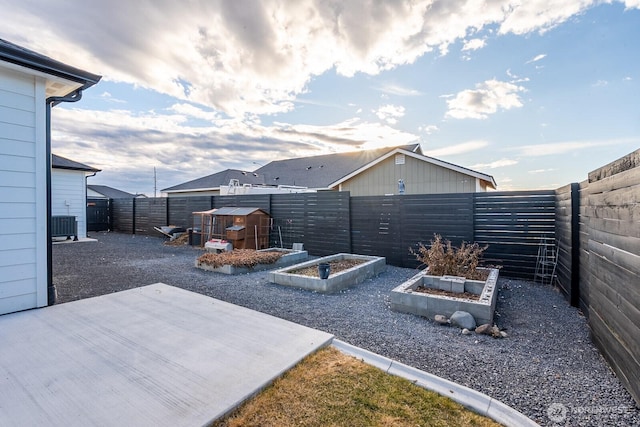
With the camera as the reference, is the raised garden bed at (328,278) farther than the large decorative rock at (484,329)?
Yes

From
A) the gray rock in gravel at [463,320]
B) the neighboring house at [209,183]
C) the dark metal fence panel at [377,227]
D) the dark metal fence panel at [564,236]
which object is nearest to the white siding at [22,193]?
the gray rock in gravel at [463,320]

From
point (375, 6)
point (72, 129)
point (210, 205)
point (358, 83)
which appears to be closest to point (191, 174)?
point (72, 129)

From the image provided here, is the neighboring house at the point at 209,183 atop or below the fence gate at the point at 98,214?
atop

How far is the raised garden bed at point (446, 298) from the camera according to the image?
358 cm

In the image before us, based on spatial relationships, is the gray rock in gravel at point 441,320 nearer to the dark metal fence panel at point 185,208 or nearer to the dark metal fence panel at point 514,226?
the dark metal fence panel at point 514,226

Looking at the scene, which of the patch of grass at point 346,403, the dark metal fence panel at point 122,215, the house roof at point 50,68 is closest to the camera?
the patch of grass at point 346,403

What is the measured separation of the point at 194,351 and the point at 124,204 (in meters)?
15.7

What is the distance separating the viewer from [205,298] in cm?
429

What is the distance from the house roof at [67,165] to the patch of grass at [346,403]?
14.3 metres

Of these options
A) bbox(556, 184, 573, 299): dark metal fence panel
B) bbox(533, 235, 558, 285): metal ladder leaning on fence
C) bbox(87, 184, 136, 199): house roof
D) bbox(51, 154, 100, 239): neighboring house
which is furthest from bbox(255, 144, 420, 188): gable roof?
bbox(87, 184, 136, 199): house roof

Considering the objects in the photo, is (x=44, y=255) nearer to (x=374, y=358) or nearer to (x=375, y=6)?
(x=374, y=358)

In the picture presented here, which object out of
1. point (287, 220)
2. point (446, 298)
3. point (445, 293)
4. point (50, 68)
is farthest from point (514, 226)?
point (50, 68)

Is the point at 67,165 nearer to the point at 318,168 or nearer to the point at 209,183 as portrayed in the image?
the point at 209,183

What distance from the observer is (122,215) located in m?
15.3
